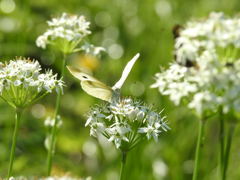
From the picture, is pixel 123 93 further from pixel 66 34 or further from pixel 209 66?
pixel 209 66

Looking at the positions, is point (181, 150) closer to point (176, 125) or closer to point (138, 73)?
point (176, 125)

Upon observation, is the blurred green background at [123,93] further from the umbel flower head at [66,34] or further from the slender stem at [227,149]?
the slender stem at [227,149]

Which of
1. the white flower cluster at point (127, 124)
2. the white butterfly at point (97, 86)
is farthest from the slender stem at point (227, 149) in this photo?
the white butterfly at point (97, 86)

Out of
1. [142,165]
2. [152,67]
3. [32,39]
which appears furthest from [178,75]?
[32,39]

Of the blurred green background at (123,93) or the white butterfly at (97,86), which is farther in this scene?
the blurred green background at (123,93)

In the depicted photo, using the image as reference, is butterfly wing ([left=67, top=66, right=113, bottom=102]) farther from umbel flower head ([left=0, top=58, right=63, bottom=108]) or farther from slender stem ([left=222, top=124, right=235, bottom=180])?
slender stem ([left=222, top=124, right=235, bottom=180])

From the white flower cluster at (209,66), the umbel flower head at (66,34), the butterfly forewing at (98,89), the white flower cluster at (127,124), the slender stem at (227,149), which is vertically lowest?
the slender stem at (227,149)
